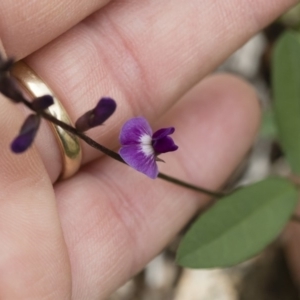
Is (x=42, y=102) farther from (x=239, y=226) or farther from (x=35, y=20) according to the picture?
(x=239, y=226)

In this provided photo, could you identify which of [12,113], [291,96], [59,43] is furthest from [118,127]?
[291,96]

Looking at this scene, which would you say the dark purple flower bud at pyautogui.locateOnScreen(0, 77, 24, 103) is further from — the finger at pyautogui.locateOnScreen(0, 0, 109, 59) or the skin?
the finger at pyautogui.locateOnScreen(0, 0, 109, 59)

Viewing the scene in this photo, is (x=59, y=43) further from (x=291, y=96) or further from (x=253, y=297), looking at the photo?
(x=253, y=297)

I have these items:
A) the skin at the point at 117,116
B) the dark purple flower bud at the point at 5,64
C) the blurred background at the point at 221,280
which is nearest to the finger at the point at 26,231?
the skin at the point at 117,116

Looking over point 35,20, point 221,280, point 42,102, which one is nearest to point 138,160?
point 42,102

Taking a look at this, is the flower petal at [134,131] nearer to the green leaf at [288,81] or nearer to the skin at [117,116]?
the skin at [117,116]

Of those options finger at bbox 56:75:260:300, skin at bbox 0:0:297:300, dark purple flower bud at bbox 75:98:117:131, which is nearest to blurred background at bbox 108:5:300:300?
finger at bbox 56:75:260:300
